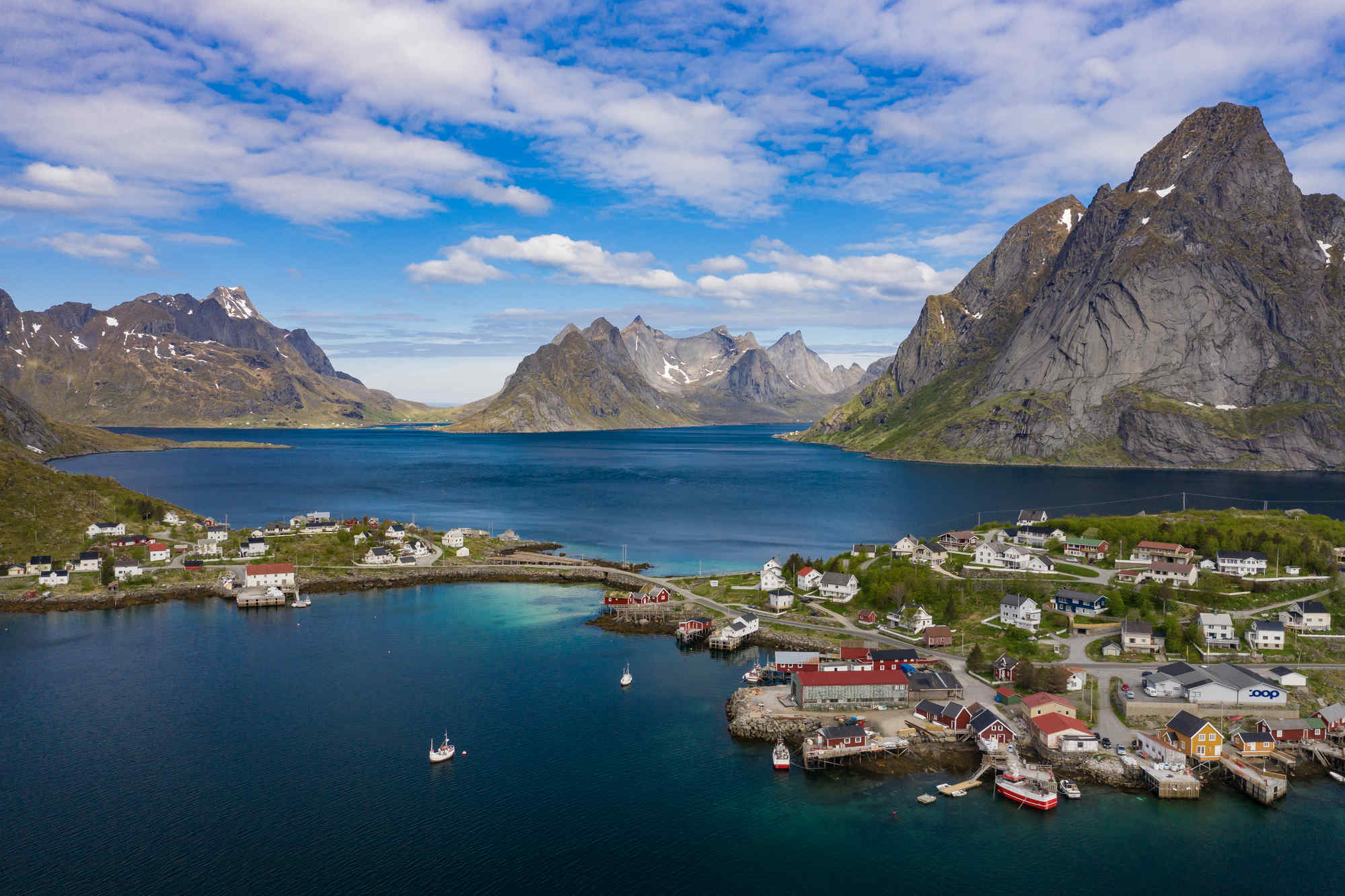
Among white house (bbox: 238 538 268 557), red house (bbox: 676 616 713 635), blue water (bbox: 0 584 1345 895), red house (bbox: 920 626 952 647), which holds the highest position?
white house (bbox: 238 538 268 557)

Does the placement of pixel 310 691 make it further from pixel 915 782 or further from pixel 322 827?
pixel 915 782

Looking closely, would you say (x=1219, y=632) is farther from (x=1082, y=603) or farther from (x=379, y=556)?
(x=379, y=556)

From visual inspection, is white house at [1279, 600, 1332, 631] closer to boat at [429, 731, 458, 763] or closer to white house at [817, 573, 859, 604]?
white house at [817, 573, 859, 604]

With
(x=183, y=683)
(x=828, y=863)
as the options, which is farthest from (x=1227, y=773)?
(x=183, y=683)

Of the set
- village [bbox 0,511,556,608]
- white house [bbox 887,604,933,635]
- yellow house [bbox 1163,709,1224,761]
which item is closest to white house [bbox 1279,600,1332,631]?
yellow house [bbox 1163,709,1224,761]

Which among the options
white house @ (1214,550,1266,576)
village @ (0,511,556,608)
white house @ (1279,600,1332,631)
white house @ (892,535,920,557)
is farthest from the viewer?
white house @ (892,535,920,557)

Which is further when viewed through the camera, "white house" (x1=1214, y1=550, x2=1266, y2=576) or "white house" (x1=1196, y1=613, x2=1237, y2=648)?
"white house" (x1=1214, y1=550, x2=1266, y2=576)

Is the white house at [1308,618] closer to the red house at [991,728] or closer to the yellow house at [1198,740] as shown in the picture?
the yellow house at [1198,740]

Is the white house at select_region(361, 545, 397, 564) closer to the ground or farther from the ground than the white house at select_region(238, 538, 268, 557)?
closer to the ground
